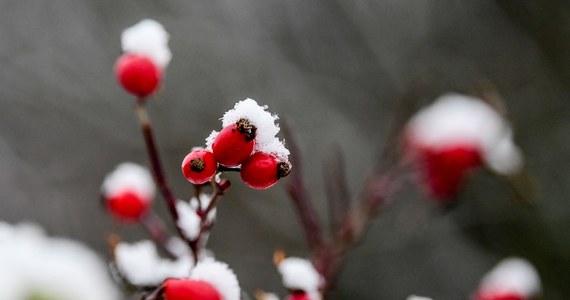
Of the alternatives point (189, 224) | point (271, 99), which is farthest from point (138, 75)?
point (271, 99)

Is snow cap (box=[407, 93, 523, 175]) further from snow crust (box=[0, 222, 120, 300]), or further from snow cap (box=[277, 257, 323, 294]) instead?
snow crust (box=[0, 222, 120, 300])

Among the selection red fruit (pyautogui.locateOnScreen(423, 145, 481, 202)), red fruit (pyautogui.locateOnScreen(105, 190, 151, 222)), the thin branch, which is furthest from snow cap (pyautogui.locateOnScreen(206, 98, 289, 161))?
red fruit (pyautogui.locateOnScreen(423, 145, 481, 202))

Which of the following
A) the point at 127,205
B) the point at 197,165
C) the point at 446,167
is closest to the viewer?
the point at 197,165

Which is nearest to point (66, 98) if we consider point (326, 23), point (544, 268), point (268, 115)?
point (326, 23)

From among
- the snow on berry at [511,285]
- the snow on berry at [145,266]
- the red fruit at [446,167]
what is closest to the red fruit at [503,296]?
the snow on berry at [511,285]

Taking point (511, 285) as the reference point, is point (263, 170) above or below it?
below

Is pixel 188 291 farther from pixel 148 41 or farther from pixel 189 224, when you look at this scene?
pixel 148 41

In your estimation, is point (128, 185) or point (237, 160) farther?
point (128, 185)

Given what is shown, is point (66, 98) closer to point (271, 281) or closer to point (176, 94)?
point (176, 94)
